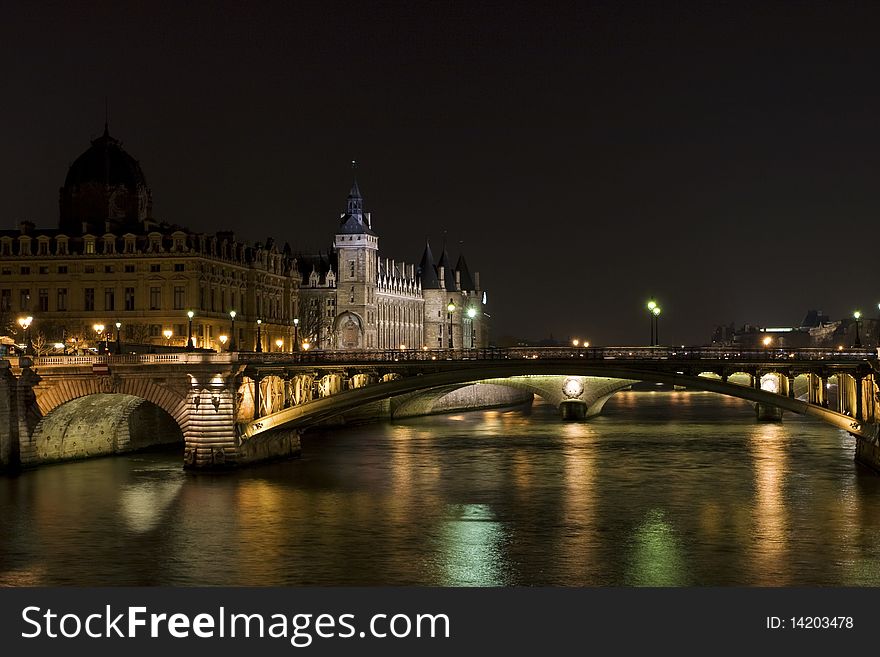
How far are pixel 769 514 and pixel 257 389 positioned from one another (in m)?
25.1

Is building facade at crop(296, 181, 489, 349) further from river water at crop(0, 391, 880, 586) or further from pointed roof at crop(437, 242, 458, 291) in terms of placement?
river water at crop(0, 391, 880, 586)

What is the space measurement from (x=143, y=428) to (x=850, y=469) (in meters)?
35.3

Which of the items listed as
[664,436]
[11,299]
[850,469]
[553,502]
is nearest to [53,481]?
[553,502]

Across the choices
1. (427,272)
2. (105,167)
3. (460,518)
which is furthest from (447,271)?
(460,518)

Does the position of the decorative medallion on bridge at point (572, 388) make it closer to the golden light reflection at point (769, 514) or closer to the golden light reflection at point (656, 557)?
the golden light reflection at point (769, 514)

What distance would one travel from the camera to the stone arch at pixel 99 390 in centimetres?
6097

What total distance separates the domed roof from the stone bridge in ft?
163

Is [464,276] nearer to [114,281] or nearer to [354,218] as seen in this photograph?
[354,218]

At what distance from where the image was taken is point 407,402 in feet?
324

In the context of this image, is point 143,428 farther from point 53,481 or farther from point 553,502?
point 553,502

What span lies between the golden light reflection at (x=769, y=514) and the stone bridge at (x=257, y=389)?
3.55m

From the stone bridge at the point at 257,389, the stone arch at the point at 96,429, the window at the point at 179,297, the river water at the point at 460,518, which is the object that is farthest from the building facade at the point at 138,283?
the river water at the point at 460,518

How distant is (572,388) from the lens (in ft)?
332

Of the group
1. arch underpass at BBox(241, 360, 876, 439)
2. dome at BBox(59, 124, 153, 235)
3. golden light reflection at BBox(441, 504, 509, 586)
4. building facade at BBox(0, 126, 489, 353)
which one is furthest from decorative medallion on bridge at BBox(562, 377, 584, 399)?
golden light reflection at BBox(441, 504, 509, 586)
